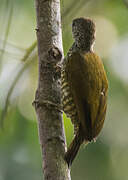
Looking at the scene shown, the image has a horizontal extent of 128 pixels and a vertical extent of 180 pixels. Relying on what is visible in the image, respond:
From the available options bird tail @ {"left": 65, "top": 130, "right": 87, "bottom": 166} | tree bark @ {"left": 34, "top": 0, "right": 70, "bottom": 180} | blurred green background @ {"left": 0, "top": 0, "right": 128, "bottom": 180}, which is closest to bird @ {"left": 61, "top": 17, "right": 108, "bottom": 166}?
bird tail @ {"left": 65, "top": 130, "right": 87, "bottom": 166}

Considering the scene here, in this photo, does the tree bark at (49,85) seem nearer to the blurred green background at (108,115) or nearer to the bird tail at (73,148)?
the bird tail at (73,148)

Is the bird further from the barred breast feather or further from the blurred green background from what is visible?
the blurred green background

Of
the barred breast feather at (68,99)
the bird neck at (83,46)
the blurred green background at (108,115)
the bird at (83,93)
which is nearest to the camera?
the bird at (83,93)

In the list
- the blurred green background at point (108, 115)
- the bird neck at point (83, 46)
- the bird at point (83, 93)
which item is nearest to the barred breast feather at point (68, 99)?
the bird at point (83, 93)

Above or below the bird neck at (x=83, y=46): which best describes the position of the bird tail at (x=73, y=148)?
below

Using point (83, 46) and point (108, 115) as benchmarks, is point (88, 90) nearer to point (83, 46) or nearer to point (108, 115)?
point (83, 46)

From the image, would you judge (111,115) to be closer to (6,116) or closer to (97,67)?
(97,67)
